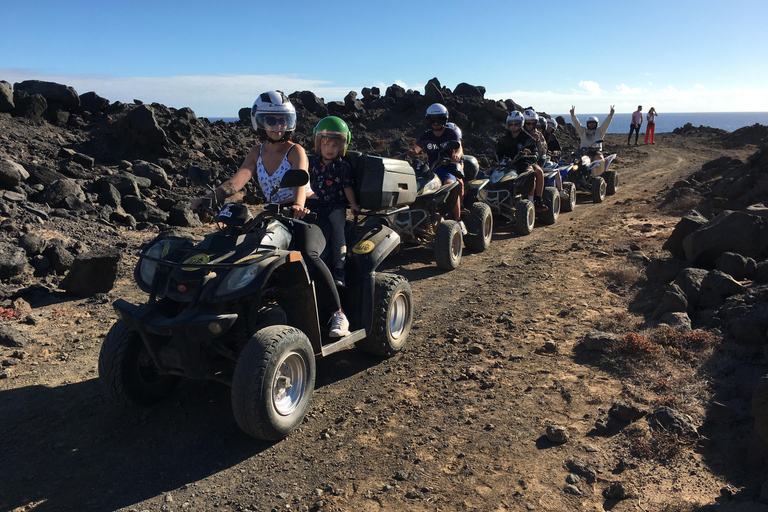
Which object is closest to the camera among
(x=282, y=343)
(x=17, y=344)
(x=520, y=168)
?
(x=282, y=343)

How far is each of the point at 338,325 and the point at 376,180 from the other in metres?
1.37

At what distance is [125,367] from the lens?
397cm

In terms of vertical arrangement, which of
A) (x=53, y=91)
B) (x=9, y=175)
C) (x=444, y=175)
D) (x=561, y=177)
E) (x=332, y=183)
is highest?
(x=53, y=91)

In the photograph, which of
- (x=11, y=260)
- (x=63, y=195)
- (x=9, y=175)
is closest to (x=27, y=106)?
(x=9, y=175)

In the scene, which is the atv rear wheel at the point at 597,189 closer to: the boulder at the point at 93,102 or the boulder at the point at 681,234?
the boulder at the point at 681,234

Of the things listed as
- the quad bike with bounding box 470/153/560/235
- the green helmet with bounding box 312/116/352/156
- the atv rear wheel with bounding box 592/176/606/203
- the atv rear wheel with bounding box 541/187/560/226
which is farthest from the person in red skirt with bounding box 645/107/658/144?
the green helmet with bounding box 312/116/352/156

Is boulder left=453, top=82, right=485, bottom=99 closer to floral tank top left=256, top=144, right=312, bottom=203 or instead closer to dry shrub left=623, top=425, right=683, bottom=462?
floral tank top left=256, top=144, right=312, bottom=203

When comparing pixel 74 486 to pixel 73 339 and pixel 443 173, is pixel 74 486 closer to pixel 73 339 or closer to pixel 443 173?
pixel 73 339

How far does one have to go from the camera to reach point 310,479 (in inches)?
137

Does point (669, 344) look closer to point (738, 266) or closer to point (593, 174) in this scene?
point (738, 266)

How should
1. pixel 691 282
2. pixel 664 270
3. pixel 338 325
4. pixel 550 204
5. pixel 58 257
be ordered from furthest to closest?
pixel 550 204 → pixel 58 257 → pixel 664 270 → pixel 691 282 → pixel 338 325

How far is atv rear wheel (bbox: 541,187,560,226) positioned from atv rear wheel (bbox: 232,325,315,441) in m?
9.15

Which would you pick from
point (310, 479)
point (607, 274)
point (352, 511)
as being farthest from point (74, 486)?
point (607, 274)

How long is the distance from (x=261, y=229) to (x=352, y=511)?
1928 mm
